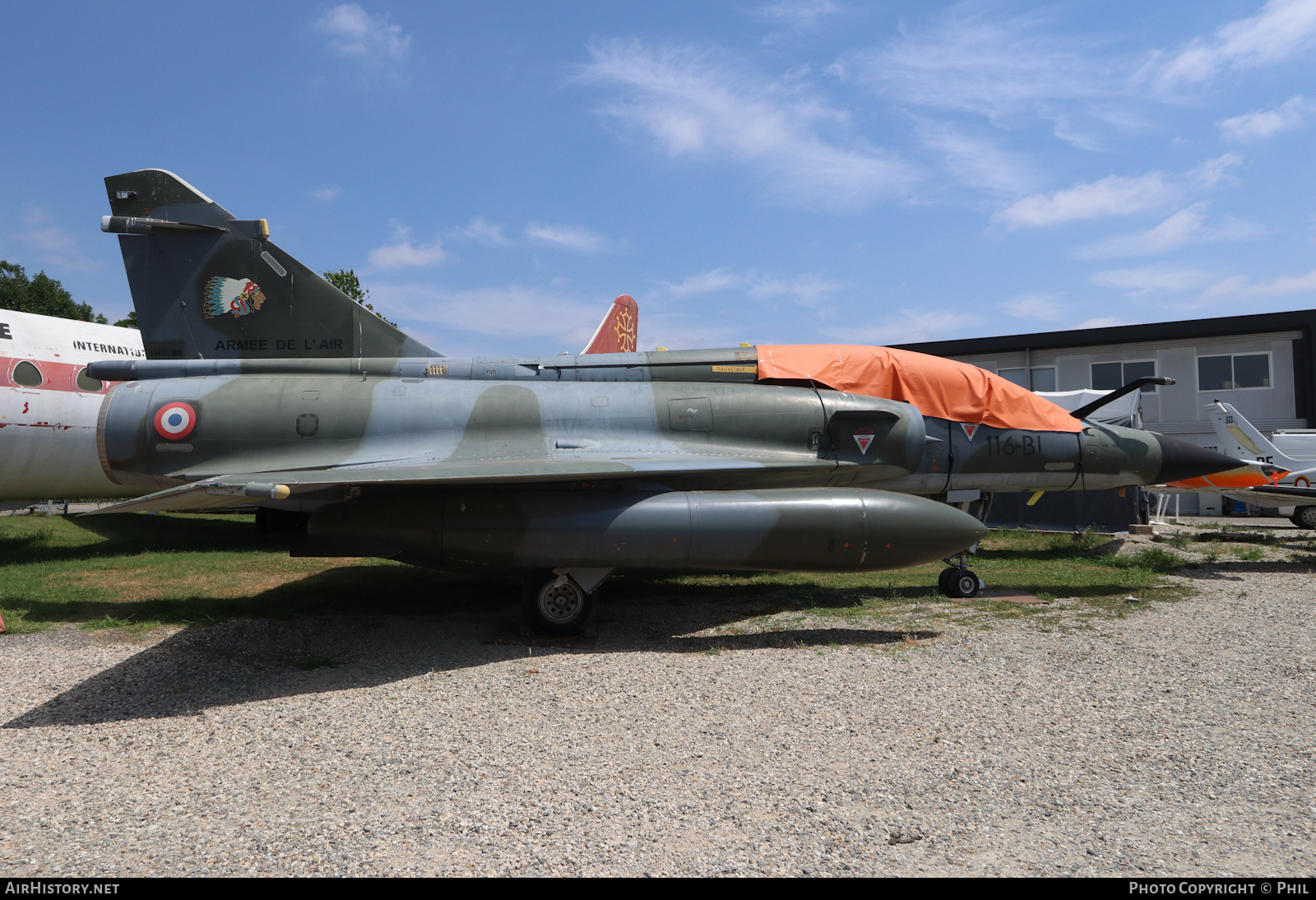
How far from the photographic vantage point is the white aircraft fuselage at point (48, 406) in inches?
395

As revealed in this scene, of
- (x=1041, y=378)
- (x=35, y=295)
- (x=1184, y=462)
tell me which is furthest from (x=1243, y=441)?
(x=35, y=295)

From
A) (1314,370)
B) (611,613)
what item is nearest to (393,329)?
(611,613)

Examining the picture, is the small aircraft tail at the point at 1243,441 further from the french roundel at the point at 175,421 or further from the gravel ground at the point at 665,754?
the french roundel at the point at 175,421

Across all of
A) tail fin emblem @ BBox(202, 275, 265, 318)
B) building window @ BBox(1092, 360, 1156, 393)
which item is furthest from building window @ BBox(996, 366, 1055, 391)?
tail fin emblem @ BBox(202, 275, 265, 318)

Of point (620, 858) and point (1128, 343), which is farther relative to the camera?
point (1128, 343)

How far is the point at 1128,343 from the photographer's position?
24.7 m

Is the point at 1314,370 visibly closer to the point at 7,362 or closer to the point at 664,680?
the point at 664,680

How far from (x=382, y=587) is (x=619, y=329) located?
1076 centimetres

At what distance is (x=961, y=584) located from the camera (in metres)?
8.32

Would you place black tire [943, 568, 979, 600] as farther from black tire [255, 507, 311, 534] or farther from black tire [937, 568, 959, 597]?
black tire [255, 507, 311, 534]

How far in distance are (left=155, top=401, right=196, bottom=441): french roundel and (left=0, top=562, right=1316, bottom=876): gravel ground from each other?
1950mm

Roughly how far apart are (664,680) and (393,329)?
516 centimetres

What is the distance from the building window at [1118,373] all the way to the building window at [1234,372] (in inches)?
59.6

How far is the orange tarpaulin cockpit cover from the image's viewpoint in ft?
26.3
